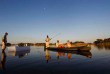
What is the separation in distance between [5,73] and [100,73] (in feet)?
19.7

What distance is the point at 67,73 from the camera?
542 cm

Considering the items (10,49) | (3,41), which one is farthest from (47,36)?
(3,41)

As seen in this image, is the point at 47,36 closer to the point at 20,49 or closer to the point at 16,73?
the point at 20,49

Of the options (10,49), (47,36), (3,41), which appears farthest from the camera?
(47,36)

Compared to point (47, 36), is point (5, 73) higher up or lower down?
lower down

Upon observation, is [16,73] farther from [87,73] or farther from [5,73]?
[87,73]

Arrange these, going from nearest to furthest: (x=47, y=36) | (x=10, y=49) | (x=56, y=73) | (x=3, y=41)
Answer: (x=56, y=73)
(x=3, y=41)
(x=10, y=49)
(x=47, y=36)

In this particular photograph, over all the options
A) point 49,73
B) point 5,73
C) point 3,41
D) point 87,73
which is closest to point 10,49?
point 3,41

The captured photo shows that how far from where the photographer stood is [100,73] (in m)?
5.39

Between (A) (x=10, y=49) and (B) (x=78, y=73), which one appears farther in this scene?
(A) (x=10, y=49)

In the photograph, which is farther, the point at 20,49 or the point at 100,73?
the point at 20,49

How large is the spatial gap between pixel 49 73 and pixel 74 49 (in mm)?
16485

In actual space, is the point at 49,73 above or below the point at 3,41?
below

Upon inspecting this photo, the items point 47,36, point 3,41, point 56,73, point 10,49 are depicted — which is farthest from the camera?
point 47,36
